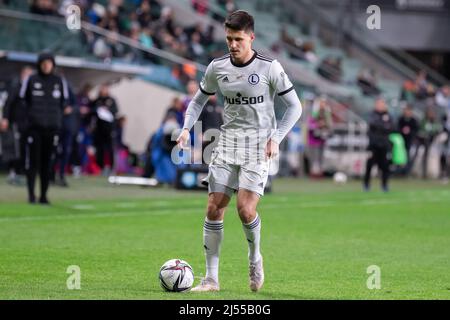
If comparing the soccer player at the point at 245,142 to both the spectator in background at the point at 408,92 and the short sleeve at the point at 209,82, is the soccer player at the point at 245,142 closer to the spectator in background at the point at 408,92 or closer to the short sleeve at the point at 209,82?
the short sleeve at the point at 209,82

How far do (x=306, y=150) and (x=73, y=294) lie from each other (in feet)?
76.4

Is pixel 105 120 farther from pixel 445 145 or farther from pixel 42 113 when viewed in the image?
pixel 445 145

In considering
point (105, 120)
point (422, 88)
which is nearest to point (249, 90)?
point (105, 120)

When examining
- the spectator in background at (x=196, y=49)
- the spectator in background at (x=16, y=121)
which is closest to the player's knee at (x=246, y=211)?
the spectator in background at (x=16, y=121)

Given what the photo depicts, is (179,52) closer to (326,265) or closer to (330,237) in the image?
(330,237)

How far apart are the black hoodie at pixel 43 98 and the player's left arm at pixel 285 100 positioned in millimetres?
9113

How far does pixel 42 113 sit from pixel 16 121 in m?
2.28

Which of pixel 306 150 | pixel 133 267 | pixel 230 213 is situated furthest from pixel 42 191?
pixel 306 150

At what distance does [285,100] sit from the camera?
10164 millimetres

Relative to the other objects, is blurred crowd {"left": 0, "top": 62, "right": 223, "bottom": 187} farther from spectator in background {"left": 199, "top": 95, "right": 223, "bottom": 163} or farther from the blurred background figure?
the blurred background figure

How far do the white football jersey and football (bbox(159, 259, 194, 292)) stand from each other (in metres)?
1.27

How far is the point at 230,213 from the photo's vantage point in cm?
1898

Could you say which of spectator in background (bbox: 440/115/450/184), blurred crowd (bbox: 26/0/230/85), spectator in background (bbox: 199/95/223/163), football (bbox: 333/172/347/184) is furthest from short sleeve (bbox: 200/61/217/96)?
spectator in background (bbox: 440/115/450/184)

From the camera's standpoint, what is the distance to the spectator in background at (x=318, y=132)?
3166 centimetres
